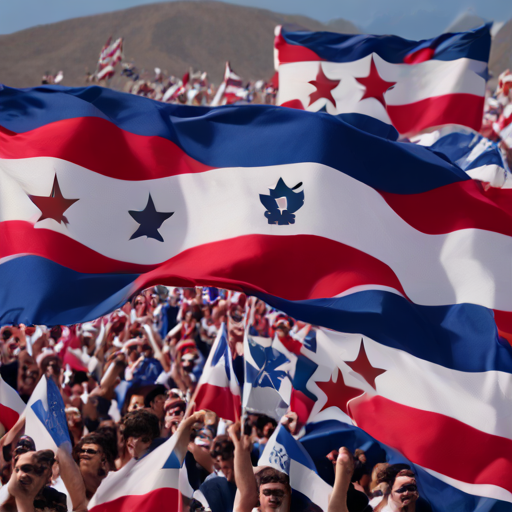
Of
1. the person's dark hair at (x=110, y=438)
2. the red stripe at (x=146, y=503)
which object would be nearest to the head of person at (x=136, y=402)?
the person's dark hair at (x=110, y=438)

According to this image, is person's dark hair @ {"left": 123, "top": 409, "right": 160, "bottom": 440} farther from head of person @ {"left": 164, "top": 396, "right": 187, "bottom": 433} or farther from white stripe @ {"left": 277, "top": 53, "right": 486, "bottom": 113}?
white stripe @ {"left": 277, "top": 53, "right": 486, "bottom": 113}

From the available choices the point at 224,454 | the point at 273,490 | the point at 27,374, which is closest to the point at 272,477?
the point at 273,490

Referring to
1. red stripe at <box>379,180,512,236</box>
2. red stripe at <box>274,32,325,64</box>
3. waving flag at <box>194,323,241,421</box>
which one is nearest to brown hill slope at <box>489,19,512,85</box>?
red stripe at <box>274,32,325,64</box>

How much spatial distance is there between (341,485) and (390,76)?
520 cm

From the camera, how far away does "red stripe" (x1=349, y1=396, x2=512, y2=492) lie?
358 centimetres

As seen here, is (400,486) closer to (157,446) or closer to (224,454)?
(224,454)

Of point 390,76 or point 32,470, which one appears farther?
point 390,76

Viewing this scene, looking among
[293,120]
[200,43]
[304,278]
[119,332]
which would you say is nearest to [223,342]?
[304,278]

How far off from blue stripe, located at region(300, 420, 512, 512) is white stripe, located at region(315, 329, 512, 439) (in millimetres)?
236

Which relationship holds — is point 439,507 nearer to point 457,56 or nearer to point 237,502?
point 237,502

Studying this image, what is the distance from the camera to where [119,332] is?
8.80 meters

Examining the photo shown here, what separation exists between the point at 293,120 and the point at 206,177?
26.3 inches

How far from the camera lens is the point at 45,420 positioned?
368 cm

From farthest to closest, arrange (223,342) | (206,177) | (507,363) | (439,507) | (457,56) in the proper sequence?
(457,56) → (223,342) → (206,177) → (507,363) → (439,507)
